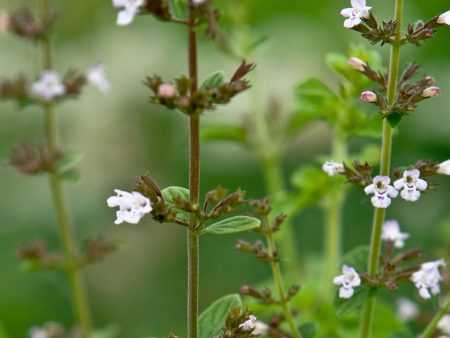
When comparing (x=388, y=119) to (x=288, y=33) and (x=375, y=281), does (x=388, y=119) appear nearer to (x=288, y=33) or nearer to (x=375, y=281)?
(x=375, y=281)

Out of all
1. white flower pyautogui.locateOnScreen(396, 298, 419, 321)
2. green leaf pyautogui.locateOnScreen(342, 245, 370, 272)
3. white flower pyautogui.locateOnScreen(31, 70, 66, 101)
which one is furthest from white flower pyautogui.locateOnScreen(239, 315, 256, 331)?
white flower pyautogui.locateOnScreen(31, 70, 66, 101)

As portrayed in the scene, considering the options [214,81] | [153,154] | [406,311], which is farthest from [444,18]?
[153,154]

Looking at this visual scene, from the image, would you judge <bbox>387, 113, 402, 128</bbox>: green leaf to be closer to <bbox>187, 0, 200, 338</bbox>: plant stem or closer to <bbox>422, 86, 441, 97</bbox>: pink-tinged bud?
<bbox>422, 86, 441, 97</bbox>: pink-tinged bud

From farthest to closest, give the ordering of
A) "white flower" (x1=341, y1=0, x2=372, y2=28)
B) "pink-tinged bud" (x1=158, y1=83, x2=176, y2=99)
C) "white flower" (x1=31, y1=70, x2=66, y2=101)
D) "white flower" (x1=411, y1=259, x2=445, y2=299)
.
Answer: "white flower" (x1=31, y1=70, x2=66, y2=101) → "white flower" (x1=411, y1=259, x2=445, y2=299) → "white flower" (x1=341, y1=0, x2=372, y2=28) → "pink-tinged bud" (x1=158, y1=83, x2=176, y2=99)

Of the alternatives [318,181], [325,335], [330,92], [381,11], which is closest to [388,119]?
[330,92]

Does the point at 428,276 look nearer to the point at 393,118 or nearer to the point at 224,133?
the point at 393,118

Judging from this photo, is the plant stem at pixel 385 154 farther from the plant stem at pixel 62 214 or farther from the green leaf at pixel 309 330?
the plant stem at pixel 62 214

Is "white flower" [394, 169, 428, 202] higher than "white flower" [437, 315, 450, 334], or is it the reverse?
"white flower" [394, 169, 428, 202]
